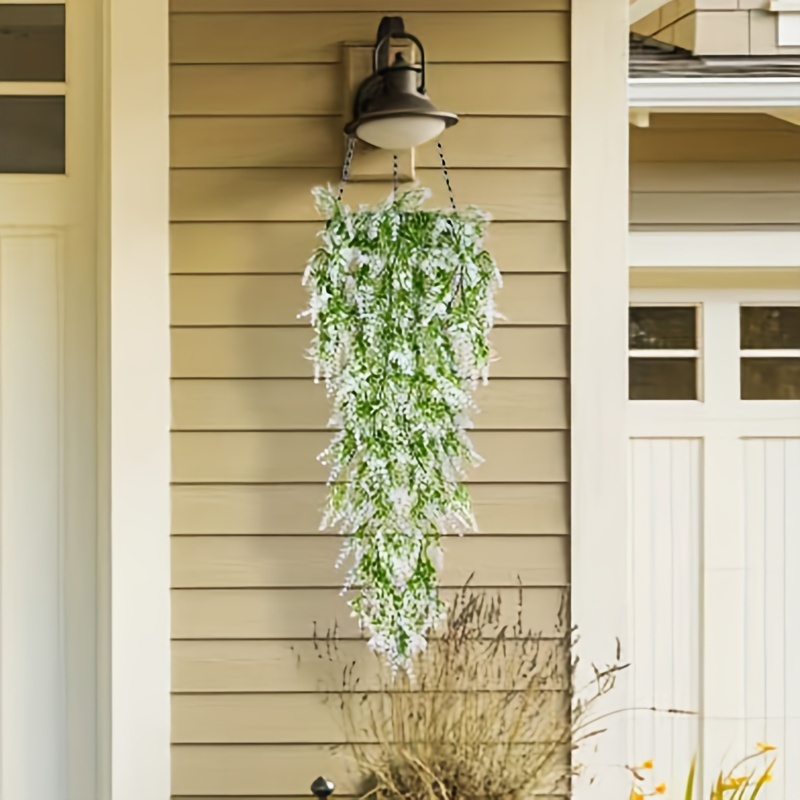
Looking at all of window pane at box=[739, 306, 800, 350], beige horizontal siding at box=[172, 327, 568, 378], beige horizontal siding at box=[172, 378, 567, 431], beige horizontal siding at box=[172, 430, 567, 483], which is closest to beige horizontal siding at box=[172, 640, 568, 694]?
beige horizontal siding at box=[172, 430, 567, 483]

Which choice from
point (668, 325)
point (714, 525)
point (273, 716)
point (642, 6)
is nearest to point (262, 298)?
point (273, 716)

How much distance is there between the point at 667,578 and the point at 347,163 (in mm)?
1706

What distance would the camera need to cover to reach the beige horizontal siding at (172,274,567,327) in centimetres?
187

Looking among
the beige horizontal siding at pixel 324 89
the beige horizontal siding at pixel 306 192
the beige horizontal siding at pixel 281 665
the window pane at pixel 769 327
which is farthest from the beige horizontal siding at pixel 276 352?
the window pane at pixel 769 327

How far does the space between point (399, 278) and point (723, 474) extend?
4.82 feet

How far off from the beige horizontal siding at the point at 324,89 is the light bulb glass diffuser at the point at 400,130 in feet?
0.77

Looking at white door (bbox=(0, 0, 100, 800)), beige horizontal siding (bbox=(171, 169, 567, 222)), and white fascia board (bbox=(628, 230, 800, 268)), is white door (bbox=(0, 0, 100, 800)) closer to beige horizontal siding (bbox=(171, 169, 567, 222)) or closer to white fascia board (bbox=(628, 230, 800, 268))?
beige horizontal siding (bbox=(171, 169, 567, 222))

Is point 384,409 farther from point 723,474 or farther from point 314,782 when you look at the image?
point 723,474

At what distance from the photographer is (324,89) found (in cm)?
187

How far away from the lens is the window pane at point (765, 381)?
2709 mm

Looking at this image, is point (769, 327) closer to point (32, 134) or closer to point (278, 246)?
point (278, 246)

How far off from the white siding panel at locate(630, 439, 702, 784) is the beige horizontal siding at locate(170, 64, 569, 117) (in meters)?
1.25

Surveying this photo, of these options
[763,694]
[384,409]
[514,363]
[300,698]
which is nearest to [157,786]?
[300,698]

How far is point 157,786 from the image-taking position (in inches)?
72.9
